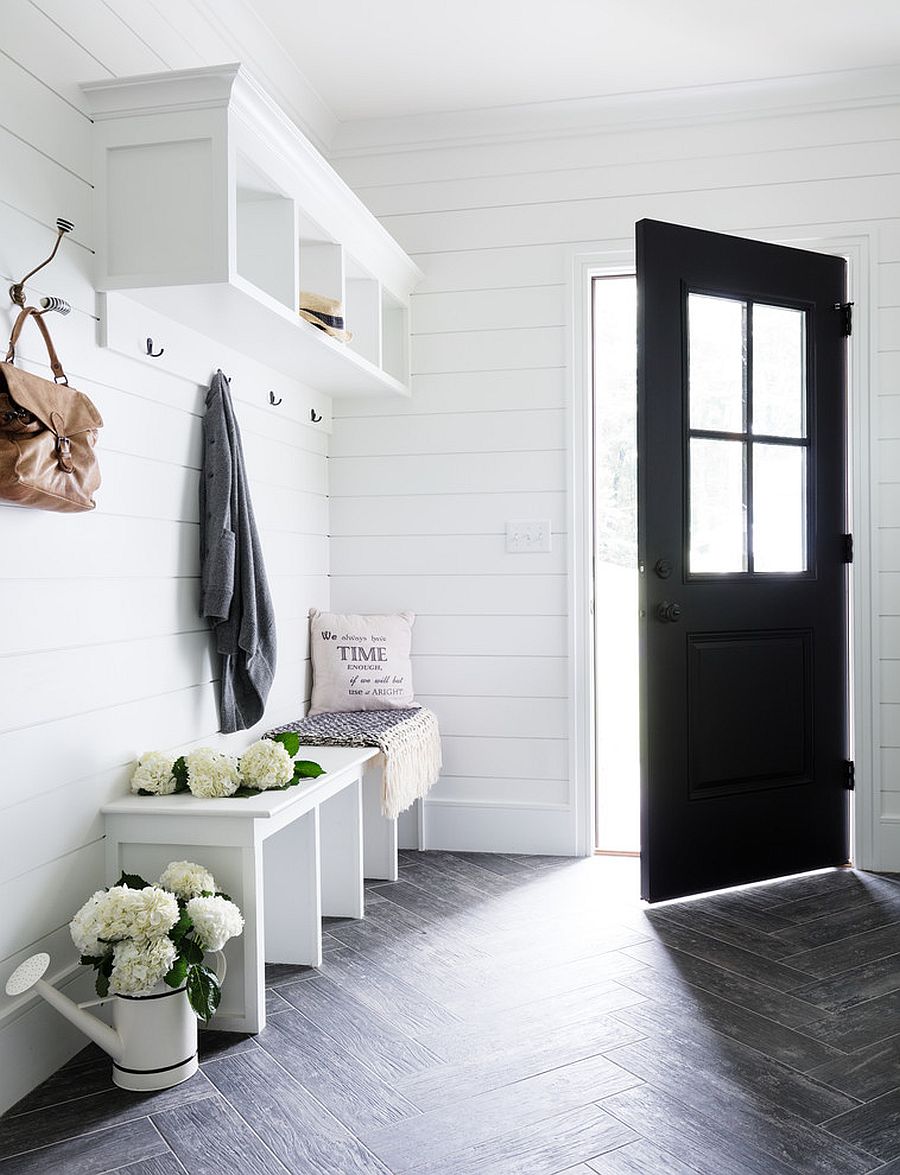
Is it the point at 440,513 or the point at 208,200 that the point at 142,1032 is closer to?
the point at 208,200

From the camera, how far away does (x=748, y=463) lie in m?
3.13

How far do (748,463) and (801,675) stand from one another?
70 cm

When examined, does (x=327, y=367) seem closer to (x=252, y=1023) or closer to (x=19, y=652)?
(x=19, y=652)

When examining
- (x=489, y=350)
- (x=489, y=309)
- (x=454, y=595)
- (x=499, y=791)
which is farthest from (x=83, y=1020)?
(x=489, y=309)

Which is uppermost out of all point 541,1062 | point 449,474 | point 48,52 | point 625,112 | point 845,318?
point 625,112

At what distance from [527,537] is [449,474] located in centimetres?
36

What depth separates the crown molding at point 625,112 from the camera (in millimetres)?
3316

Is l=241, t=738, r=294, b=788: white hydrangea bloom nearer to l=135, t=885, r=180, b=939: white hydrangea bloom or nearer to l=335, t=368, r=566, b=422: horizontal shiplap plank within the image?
l=135, t=885, r=180, b=939: white hydrangea bloom

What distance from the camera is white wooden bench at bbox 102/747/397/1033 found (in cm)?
214

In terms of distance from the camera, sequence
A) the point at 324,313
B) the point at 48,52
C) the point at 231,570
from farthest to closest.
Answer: the point at 324,313 → the point at 231,570 → the point at 48,52

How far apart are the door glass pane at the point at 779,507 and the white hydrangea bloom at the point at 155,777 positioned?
1860 millimetres

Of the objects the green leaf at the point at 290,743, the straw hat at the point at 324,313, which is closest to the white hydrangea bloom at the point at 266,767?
the green leaf at the point at 290,743

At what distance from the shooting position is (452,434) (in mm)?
3615

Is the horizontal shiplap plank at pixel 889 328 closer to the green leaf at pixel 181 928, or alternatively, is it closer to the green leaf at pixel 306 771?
the green leaf at pixel 306 771
